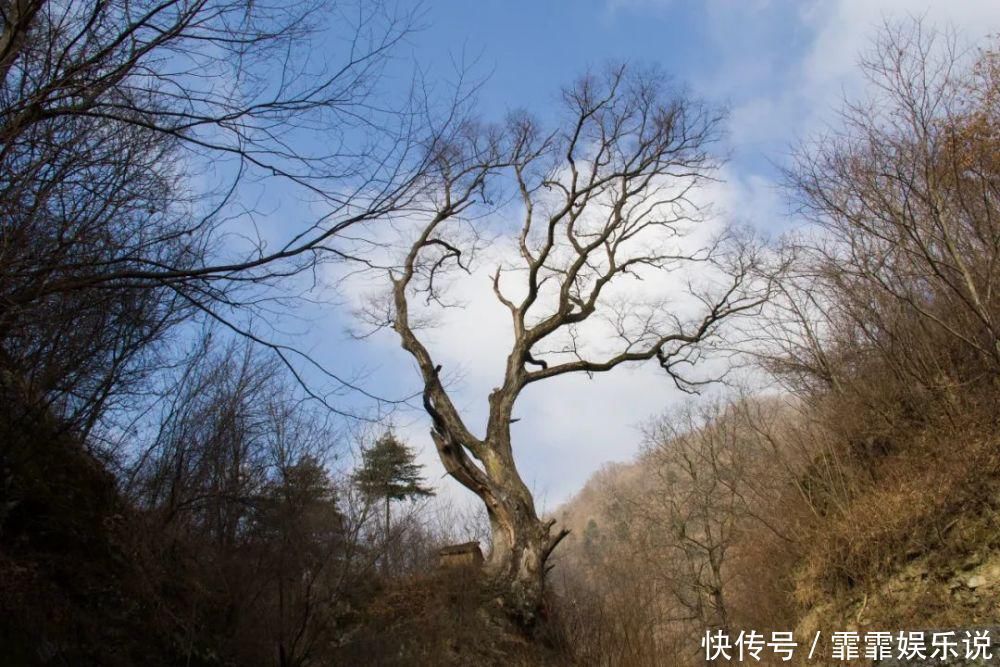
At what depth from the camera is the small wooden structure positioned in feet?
36.1

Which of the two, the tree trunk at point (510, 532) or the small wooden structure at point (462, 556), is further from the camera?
the small wooden structure at point (462, 556)

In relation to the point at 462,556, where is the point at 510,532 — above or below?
above

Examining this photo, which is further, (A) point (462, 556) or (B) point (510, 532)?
(A) point (462, 556)

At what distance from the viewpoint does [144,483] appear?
30.4ft

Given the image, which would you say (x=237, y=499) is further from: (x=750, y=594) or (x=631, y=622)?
(x=750, y=594)

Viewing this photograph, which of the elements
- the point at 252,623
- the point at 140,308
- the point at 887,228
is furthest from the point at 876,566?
the point at 140,308

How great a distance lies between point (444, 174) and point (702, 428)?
22.5 meters

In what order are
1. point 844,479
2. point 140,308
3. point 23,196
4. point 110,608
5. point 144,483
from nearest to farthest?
point 23,196 → point 140,308 → point 110,608 → point 144,483 → point 844,479

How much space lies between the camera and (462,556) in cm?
1121

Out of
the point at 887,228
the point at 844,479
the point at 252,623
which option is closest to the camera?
the point at 252,623

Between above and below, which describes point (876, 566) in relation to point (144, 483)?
below

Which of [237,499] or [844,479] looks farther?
[844,479]

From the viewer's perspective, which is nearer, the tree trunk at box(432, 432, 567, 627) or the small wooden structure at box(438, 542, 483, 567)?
the tree trunk at box(432, 432, 567, 627)

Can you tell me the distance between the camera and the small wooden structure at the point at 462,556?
36.1ft
